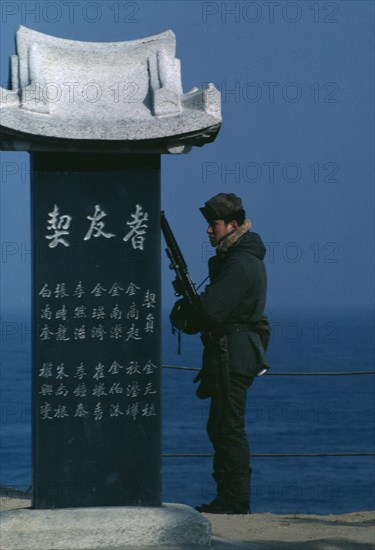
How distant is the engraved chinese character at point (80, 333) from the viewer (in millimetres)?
5656

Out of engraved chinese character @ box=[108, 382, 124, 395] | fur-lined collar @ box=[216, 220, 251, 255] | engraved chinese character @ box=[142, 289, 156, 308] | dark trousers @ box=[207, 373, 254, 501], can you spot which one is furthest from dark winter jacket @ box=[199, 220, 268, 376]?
engraved chinese character @ box=[108, 382, 124, 395]

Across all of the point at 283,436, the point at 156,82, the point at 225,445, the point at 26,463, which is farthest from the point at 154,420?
the point at 283,436

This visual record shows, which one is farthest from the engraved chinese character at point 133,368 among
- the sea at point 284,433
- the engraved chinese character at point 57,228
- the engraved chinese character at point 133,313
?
the sea at point 284,433

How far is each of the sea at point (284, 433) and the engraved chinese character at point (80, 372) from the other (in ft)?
64.0

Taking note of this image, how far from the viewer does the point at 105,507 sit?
221 inches

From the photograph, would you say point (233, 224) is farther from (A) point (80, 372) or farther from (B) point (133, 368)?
(A) point (80, 372)

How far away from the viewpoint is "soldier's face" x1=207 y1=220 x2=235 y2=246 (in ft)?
A: 20.4

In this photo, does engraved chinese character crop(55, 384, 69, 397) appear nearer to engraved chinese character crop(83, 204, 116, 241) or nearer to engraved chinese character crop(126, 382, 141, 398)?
engraved chinese character crop(126, 382, 141, 398)

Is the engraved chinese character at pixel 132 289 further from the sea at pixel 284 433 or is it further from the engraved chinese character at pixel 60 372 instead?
the sea at pixel 284 433

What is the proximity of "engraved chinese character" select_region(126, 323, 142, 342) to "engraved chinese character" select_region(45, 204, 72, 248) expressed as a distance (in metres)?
0.52

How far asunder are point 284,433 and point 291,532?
47567mm

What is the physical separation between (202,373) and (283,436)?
47017mm

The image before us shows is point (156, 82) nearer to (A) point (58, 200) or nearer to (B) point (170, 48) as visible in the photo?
(B) point (170, 48)

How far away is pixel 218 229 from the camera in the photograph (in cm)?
624
